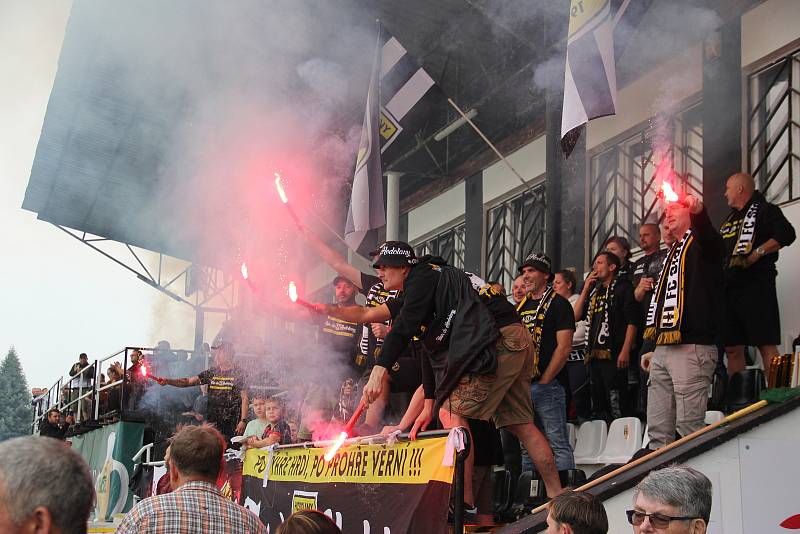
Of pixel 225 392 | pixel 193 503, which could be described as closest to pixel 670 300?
pixel 193 503

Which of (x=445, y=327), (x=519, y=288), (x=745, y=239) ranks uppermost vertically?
(x=745, y=239)

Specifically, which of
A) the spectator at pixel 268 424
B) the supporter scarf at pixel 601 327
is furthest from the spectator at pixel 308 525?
the spectator at pixel 268 424

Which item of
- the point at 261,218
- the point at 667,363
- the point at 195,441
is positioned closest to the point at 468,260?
the point at 261,218

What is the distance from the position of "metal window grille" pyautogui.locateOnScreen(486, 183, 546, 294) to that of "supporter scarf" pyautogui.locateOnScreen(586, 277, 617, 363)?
310cm

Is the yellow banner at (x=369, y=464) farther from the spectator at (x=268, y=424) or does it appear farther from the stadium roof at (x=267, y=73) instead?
the stadium roof at (x=267, y=73)

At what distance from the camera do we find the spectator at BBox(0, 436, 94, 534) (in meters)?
1.90

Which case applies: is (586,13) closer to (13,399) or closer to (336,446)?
(336,446)

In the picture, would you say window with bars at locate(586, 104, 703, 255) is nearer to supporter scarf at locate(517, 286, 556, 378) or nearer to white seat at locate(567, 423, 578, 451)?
supporter scarf at locate(517, 286, 556, 378)

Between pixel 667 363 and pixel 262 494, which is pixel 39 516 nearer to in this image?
pixel 667 363

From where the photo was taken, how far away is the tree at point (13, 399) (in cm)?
3023

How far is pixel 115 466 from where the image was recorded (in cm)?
1409

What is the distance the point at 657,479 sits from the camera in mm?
3316

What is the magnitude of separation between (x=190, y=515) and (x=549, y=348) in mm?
3552

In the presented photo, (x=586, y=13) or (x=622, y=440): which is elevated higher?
(x=586, y=13)
